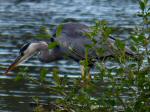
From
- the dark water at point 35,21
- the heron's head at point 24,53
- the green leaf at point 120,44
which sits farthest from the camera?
the heron's head at point 24,53

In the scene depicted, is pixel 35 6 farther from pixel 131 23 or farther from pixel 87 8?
pixel 131 23

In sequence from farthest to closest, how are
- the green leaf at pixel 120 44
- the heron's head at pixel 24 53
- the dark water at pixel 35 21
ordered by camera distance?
the heron's head at pixel 24 53
the dark water at pixel 35 21
the green leaf at pixel 120 44

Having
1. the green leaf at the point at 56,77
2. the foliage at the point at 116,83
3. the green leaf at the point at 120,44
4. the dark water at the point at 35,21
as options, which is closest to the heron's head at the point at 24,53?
the dark water at the point at 35,21

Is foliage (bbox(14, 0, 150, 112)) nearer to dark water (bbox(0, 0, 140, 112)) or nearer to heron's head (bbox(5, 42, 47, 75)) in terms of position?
dark water (bbox(0, 0, 140, 112))

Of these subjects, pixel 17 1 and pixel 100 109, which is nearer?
pixel 100 109

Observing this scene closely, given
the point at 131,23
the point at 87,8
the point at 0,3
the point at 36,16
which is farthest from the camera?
the point at 0,3

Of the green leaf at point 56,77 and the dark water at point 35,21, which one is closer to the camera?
the green leaf at point 56,77

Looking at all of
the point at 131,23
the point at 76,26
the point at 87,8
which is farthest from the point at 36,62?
the point at 87,8

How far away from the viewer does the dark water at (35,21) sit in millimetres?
9695

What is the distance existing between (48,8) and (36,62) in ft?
36.1

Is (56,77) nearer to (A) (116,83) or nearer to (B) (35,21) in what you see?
(A) (116,83)

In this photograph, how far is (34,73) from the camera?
11.2 metres

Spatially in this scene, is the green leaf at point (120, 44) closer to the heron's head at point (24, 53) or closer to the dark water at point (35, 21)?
the dark water at point (35, 21)

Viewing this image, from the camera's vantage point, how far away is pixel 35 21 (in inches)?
760
